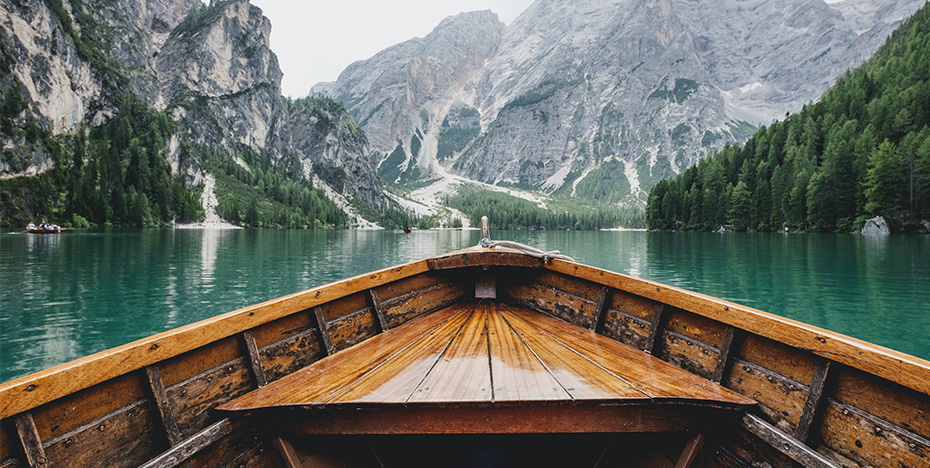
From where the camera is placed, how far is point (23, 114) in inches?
3861

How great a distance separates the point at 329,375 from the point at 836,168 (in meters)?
90.1

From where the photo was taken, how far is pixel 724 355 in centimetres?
411

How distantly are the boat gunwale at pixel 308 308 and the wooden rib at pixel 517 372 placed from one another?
1781 mm

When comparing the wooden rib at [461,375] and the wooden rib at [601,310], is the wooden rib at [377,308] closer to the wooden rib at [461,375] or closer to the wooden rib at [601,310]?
the wooden rib at [461,375]

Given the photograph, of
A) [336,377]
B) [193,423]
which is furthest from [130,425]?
[336,377]

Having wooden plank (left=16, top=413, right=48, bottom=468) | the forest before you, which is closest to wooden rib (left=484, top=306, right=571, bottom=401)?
wooden plank (left=16, top=413, right=48, bottom=468)

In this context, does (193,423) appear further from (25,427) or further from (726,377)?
(726,377)

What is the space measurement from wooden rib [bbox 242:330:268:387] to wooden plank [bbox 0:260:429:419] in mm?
176

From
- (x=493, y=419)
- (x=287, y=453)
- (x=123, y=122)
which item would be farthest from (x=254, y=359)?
(x=123, y=122)

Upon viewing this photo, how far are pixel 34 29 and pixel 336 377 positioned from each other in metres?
167

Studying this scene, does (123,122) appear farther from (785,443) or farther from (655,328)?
(785,443)

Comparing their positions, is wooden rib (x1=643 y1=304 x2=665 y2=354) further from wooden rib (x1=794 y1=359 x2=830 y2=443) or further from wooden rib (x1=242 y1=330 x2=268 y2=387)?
wooden rib (x1=242 y1=330 x2=268 y2=387)

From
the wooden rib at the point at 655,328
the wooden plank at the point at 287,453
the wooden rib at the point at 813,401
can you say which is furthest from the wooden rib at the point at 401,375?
the wooden rib at the point at 813,401

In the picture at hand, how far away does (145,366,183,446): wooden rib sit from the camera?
3314 mm
